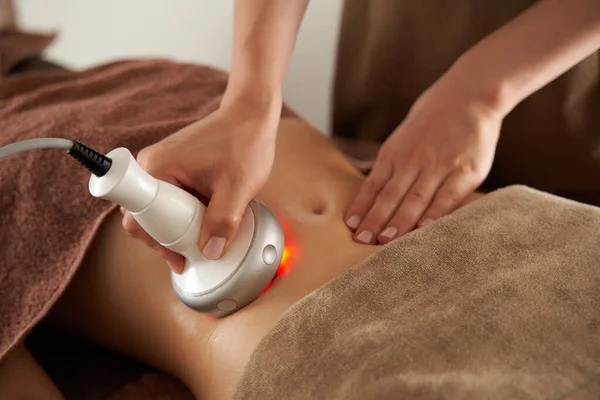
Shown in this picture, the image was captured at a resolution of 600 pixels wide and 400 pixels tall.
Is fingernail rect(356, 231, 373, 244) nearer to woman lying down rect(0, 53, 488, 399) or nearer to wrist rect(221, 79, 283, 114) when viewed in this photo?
woman lying down rect(0, 53, 488, 399)

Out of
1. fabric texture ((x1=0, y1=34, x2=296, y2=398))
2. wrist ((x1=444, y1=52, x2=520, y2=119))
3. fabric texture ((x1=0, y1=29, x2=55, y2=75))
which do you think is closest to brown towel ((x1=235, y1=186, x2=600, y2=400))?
wrist ((x1=444, y1=52, x2=520, y2=119))

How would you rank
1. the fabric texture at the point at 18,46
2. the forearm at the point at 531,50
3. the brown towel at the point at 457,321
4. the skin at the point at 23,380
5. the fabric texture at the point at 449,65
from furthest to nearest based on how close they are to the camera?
the fabric texture at the point at 18,46
the fabric texture at the point at 449,65
the forearm at the point at 531,50
the skin at the point at 23,380
the brown towel at the point at 457,321

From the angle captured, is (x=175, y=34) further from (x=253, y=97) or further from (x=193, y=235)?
(x=193, y=235)

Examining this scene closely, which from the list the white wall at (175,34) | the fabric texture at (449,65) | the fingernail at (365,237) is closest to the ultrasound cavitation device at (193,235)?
the fingernail at (365,237)

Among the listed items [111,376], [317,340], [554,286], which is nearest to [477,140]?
[554,286]

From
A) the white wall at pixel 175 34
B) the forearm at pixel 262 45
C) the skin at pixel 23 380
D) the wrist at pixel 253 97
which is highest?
the forearm at pixel 262 45

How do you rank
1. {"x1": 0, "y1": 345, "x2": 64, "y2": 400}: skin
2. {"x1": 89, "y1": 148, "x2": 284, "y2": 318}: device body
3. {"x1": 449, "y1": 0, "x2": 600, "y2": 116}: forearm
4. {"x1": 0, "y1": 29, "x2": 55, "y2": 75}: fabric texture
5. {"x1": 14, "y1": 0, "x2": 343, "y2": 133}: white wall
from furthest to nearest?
1. {"x1": 14, "y1": 0, "x2": 343, "y2": 133}: white wall
2. {"x1": 0, "y1": 29, "x2": 55, "y2": 75}: fabric texture
3. {"x1": 449, "y1": 0, "x2": 600, "y2": 116}: forearm
4. {"x1": 0, "y1": 345, "x2": 64, "y2": 400}: skin
5. {"x1": 89, "y1": 148, "x2": 284, "y2": 318}: device body

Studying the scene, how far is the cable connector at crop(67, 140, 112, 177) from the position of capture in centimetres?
59

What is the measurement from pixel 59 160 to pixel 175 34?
43.2 inches

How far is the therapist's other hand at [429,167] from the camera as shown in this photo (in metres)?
0.82

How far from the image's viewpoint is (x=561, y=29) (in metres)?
0.86

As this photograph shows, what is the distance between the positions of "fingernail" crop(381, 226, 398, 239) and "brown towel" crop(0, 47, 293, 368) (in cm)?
31

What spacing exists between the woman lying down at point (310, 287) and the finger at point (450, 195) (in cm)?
7

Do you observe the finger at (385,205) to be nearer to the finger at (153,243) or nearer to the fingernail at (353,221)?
the fingernail at (353,221)
